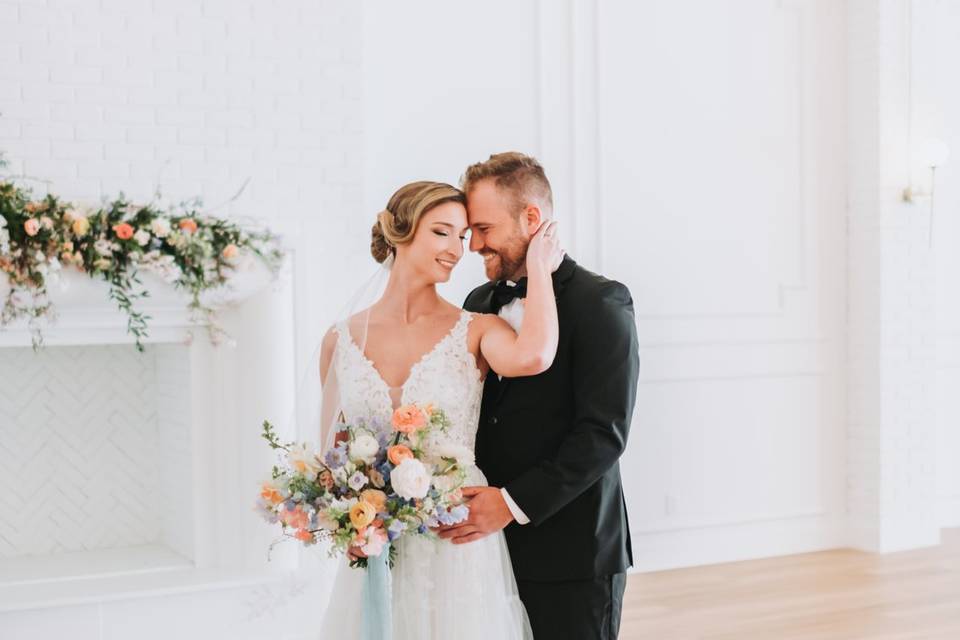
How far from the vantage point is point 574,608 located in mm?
2584

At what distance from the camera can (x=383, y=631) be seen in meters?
2.33

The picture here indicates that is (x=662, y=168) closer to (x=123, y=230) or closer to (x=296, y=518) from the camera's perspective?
(x=123, y=230)

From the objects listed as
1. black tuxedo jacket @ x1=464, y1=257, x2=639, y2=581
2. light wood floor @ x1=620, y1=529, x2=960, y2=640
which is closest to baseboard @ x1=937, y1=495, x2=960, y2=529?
light wood floor @ x1=620, y1=529, x2=960, y2=640

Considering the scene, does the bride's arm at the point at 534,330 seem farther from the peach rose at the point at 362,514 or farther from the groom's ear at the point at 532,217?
the peach rose at the point at 362,514

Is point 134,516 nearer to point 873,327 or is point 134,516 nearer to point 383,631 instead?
point 383,631

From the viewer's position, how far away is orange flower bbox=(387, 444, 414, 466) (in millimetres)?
2236

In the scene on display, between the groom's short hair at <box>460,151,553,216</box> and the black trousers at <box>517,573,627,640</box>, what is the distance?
0.91 meters

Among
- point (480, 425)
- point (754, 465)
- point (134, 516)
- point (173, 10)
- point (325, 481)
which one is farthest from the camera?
point (754, 465)

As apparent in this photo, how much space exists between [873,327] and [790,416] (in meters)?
0.70

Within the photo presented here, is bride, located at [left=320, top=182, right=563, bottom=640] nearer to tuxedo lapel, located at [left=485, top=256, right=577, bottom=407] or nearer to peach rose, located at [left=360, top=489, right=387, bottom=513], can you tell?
tuxedo lapel, located at [left=485, top=256, right=577, bottom=407]

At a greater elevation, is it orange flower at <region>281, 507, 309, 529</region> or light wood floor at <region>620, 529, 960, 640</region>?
orange flower at <region>281, 507, 309, 529</region>

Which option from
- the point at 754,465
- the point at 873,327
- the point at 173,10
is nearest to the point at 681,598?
the point at 754,465

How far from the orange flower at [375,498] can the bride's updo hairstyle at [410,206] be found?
1.98 feet

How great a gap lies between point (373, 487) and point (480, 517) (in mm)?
304
